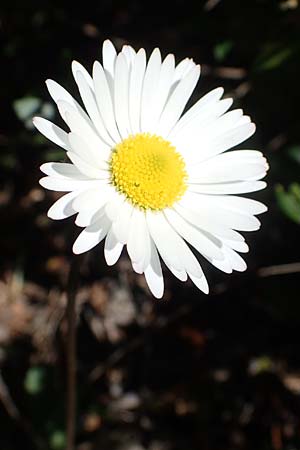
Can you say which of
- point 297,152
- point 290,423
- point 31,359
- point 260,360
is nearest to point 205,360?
point 260,360

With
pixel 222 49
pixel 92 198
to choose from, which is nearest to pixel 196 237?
pixel 92 198

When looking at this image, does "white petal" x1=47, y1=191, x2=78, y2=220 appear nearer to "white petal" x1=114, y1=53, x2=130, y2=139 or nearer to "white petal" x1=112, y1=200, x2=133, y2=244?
"white petal" x1=112, y1=200, x2=133, y2=244

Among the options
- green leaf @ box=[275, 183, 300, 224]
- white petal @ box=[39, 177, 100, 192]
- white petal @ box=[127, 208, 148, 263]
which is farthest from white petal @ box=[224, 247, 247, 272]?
green leaf @ box=[275, 183, 300, 224]

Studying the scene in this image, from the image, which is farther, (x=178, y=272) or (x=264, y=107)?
(x=264, y=107)

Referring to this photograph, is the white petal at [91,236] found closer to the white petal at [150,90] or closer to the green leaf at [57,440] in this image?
the white petal at [150,90]

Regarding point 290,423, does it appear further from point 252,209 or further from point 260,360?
point 252,209
